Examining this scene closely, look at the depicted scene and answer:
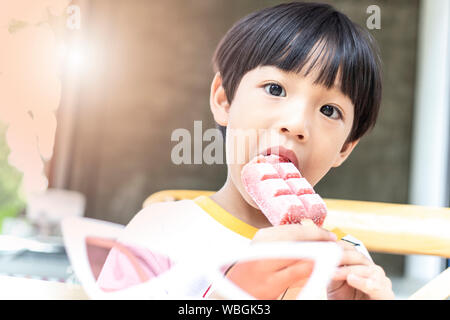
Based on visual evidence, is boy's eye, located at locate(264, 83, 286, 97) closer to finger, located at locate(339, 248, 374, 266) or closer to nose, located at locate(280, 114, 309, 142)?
nose, located at locate(280, 114, 309, 142)

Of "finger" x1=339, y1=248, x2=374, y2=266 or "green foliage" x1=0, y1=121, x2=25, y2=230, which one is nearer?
"finger" x1=339, y1=248, x2=374, y2=266

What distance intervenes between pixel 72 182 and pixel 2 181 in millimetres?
98

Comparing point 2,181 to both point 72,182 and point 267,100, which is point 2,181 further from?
point 267,100

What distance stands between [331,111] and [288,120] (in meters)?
0.05

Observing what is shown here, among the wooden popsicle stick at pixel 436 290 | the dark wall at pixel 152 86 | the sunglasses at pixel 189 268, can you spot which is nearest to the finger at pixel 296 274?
the sunglasses at pixel 189 268

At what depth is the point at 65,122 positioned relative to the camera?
527mm

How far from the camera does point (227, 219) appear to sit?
0.42 metres

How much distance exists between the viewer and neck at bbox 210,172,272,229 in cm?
41

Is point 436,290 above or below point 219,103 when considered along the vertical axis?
below

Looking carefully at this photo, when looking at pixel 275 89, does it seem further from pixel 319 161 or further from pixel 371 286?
pixel 371 286

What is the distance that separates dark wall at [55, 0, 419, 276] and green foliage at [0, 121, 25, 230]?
0.25ft

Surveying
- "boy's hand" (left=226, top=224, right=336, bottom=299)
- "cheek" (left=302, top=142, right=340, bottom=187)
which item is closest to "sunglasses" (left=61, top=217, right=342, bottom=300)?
"boy's hand" (left=226, top=224, right=336, bottom=299)

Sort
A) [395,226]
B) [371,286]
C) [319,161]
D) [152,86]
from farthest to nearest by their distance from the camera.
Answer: [152,86], [395,226], [319,161], [371,286]

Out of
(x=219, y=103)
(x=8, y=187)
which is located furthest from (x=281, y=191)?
(x=8, y=187)
